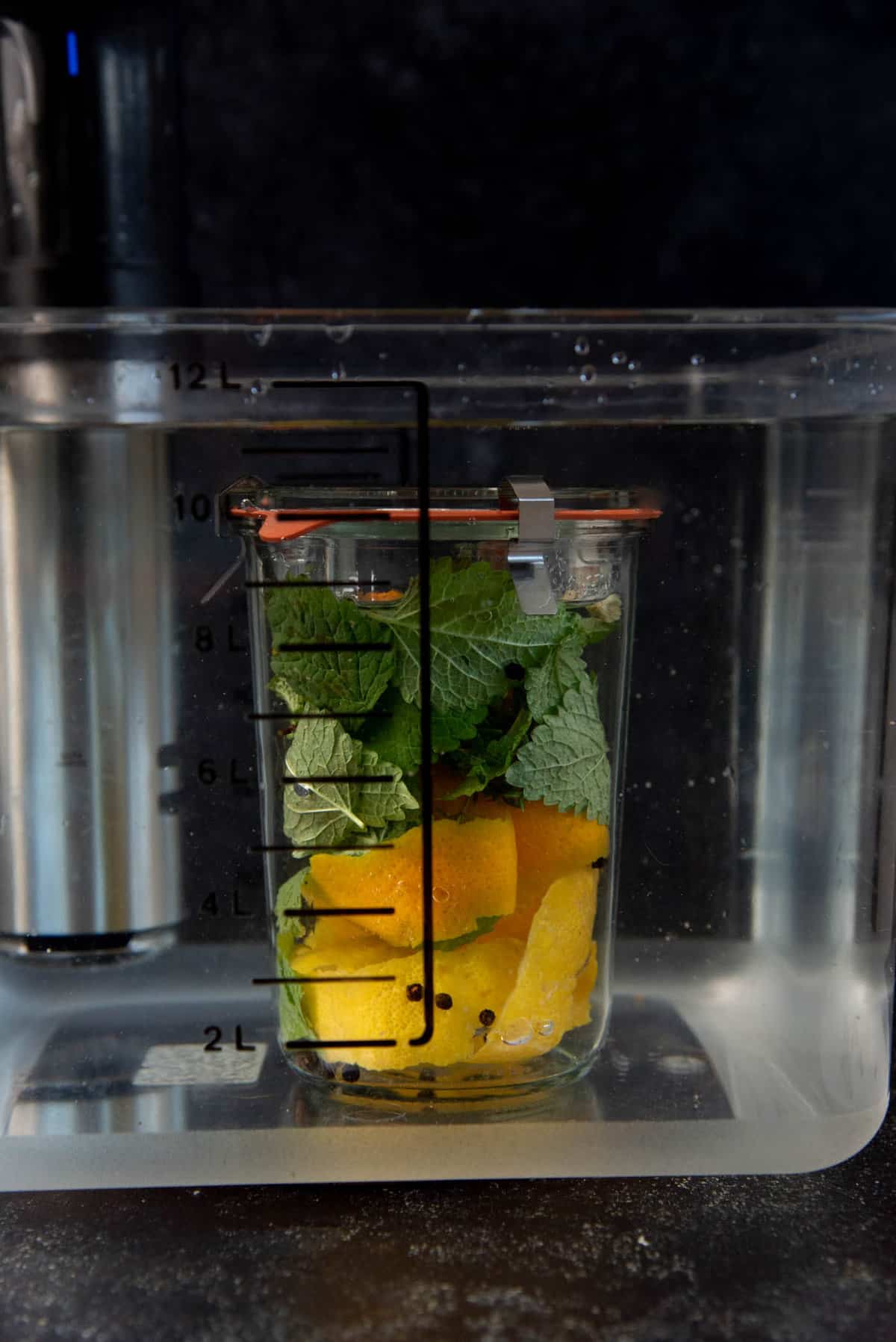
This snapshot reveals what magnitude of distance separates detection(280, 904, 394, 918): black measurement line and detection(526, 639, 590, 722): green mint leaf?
10cm

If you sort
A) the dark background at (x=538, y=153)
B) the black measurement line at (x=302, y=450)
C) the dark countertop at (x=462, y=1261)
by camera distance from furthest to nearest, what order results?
the dark background at (x=538, y=153) → the black measurement line at (x=302, y=450) → the dark countertop at (x=462, y=1261)

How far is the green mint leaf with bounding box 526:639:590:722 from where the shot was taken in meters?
0.51

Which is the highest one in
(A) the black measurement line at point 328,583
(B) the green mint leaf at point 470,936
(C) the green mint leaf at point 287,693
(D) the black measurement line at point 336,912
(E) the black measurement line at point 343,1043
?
(A) the black measurement line at point 328,583

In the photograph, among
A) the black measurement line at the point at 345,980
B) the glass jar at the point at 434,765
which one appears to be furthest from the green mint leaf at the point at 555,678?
the black measurement line at the point at 345,980

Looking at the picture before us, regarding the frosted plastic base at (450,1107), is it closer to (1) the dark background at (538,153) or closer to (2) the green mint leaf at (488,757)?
(2) the green mint leaf at (488,757)

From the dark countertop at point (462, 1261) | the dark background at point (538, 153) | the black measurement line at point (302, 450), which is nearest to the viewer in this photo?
the dark countertop at point (462, 1261)

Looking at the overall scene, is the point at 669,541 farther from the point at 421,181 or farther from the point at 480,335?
the point at 421,181

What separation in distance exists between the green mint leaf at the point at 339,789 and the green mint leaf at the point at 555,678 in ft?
0.20

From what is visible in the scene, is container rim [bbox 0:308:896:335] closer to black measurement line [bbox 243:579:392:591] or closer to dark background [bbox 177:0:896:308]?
black measurement line [bbox 243:579:392:591]

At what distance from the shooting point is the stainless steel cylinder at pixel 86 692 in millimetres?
566

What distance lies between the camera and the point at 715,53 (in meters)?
0.93

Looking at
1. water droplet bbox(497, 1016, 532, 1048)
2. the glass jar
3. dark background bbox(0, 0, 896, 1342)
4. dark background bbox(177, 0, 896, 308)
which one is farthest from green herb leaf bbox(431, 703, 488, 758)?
dark background bbox(177, 0, 896, 308)

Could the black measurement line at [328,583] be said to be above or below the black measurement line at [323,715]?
above

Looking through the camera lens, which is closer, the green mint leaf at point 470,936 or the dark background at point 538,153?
the green mint leaf at point 470,936
